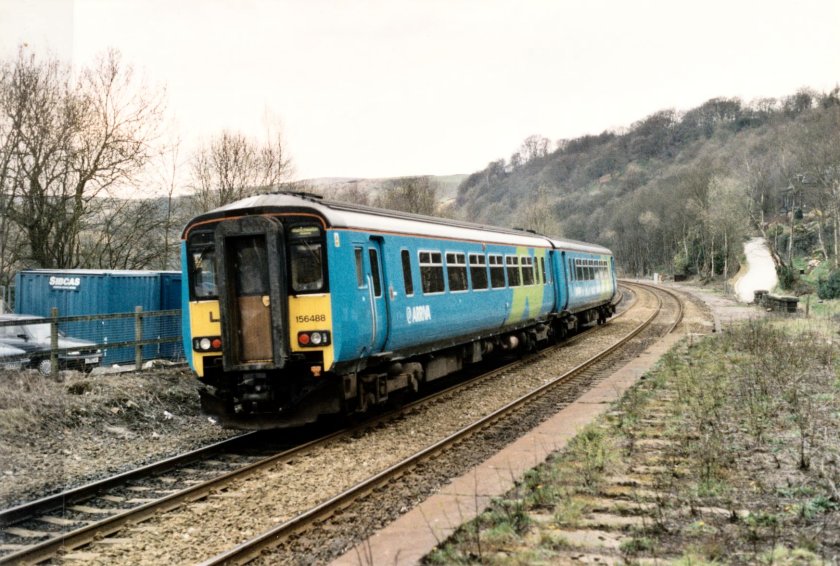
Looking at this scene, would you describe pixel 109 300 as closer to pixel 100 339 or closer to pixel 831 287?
pixel 100 339

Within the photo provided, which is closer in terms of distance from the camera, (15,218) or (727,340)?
(727,340)

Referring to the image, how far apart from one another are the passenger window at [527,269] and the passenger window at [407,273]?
22.3 feet

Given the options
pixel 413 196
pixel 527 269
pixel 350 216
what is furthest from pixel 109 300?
pixel 413 196

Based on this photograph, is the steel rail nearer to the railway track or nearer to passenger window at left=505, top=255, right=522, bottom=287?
the railway track

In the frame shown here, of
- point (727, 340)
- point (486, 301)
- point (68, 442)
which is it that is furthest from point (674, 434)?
point (727, 340)

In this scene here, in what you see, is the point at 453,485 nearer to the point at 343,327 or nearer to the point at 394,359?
the point at 343,327

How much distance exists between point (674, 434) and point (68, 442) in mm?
7849

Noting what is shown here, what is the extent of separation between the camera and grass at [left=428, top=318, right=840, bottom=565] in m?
5.04

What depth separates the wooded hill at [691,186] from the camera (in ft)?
160

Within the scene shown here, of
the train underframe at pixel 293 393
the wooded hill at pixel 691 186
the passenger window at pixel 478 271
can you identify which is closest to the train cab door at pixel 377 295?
the train underframe at pixel 293 393

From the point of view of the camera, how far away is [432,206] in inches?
2231

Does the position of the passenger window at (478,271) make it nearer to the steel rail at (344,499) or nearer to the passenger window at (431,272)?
the passenger window at (431,272)

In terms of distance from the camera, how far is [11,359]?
42.5 ft

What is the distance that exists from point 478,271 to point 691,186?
2498 inches
